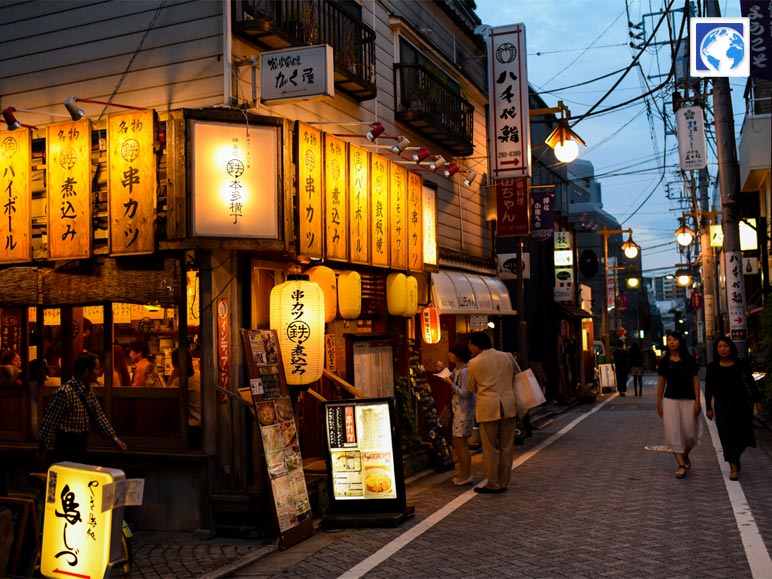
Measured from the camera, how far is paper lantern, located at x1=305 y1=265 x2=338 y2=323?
12.0m

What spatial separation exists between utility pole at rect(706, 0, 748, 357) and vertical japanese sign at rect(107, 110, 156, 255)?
41.9 ft

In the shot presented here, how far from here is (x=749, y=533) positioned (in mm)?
8617

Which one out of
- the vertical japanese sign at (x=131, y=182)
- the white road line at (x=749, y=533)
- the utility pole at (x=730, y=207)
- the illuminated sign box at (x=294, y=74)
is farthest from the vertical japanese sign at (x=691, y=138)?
the vertical japanese sign at (x=131, y=182)

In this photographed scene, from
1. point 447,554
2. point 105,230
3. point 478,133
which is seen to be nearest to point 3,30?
point 105,230

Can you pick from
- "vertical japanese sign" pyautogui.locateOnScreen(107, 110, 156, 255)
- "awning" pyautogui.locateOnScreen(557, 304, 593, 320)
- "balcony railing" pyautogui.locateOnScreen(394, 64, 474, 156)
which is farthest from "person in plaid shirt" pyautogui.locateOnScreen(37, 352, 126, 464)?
"awning" pyautogui.locateOnScreen(557, 304, 593, 320)

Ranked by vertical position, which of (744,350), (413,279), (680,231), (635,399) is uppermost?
(680,231)

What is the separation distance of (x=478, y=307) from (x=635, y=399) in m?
13.6

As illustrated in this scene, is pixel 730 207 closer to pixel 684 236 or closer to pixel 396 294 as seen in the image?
pixel 396 294

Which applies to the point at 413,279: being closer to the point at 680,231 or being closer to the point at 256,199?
the point at 256,199

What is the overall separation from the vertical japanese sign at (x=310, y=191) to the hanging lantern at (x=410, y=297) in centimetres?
372

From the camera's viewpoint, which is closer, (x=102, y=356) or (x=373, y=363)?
(x=102, y=356)

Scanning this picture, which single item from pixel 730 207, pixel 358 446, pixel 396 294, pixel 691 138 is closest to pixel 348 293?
pixel 396 294

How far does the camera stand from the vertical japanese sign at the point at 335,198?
11.6 m

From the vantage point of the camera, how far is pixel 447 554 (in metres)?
8.32
